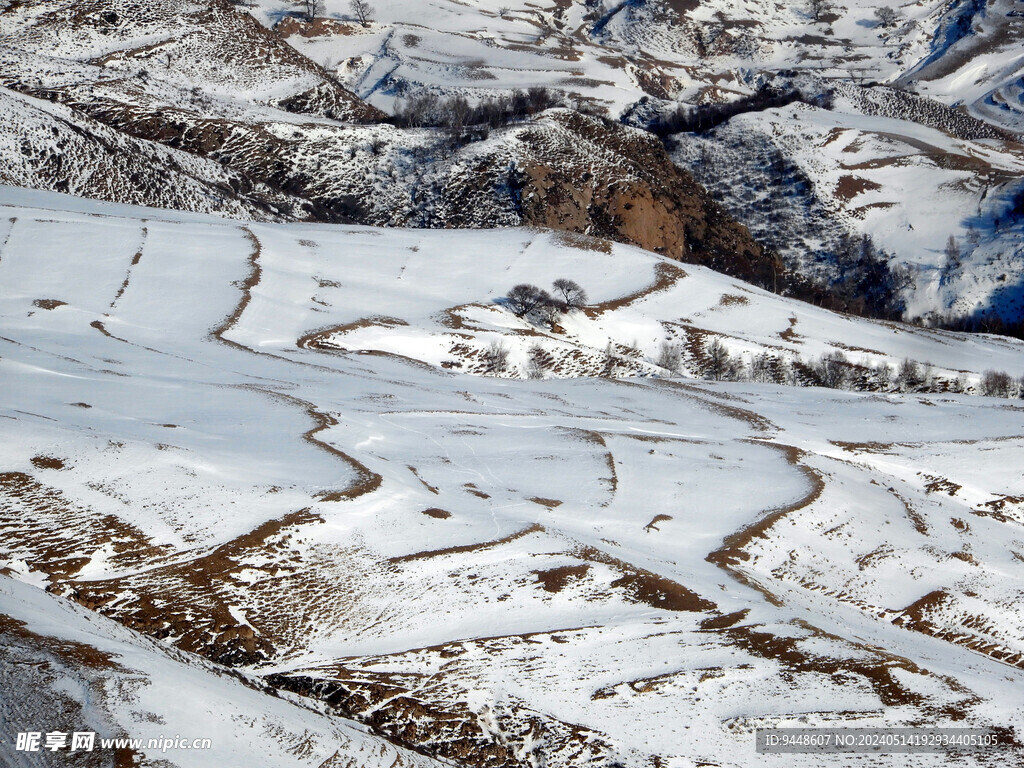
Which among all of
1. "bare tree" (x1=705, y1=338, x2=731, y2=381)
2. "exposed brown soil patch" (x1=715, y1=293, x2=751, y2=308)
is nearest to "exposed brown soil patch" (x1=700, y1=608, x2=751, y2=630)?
"bare tree" (x1=705, y1=338, x2=731, y2=381)

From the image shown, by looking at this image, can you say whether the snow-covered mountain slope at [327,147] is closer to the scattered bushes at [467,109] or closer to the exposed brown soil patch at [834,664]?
the scattered bushes at [467,109]

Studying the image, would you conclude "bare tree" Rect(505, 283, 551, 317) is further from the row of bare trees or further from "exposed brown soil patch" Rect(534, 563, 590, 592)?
the row of bare trees

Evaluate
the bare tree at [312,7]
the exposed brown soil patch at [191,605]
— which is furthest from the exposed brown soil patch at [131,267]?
the bare tree at [312,7]

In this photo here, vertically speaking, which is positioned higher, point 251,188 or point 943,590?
point 251,188

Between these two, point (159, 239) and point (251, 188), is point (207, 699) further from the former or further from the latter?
point (251, 188)

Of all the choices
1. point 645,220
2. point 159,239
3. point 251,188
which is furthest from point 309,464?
point 645,220

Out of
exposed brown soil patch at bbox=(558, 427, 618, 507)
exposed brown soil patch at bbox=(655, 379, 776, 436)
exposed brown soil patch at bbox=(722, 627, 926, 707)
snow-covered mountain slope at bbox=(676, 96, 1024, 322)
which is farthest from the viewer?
snow-covered mountain slope at bbox=(676, 96, 1024, 322)

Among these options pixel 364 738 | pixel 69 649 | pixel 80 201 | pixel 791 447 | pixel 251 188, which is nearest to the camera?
pixel 69 649
